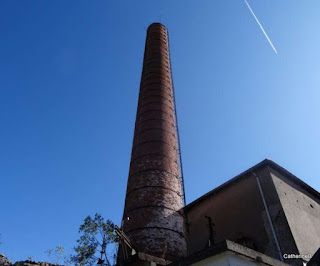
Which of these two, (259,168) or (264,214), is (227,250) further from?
(259,168)

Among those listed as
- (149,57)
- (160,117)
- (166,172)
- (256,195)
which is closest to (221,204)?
(256,195)

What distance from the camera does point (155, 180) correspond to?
10.5 m

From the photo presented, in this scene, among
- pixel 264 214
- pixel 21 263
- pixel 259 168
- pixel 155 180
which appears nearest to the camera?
pixel 21 263

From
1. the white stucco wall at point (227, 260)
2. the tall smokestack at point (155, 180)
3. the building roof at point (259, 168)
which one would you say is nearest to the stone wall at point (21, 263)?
the tall smokestack at point (155, 180)

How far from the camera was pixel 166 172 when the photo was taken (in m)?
10.9

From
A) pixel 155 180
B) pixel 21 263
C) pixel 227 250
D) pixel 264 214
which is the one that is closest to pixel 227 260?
pixel 227 250

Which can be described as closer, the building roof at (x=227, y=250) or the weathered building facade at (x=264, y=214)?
the building roof at (x=227, y=250)

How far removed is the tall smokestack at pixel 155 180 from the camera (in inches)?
365

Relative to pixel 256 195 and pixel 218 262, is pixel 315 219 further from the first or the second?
pixel 218 262

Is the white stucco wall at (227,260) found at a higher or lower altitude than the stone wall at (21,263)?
lower

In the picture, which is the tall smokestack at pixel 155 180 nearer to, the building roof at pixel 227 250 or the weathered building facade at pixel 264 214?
the weathered building facade at pixel 264 214

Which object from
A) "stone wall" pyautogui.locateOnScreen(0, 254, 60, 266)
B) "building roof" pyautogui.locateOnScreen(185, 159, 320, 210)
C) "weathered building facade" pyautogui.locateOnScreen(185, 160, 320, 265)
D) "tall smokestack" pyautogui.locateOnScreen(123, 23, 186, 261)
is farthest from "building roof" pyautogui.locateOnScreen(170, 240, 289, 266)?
"building roof" pyautogui.locateOnScreen(185, 159, 320, 210)

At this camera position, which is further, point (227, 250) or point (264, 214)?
point (264, 214)

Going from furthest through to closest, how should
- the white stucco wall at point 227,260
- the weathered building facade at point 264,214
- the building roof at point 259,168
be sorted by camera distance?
the building roof at point 259,168, the weathered building facade at point 264,214, the white stucco wall at point 227,260
